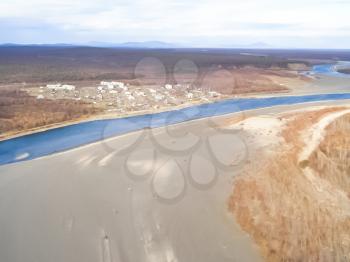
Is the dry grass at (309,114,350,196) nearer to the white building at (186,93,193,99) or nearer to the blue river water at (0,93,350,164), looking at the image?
the blue river water at (0,93,350,164)

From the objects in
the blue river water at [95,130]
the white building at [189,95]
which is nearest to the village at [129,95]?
the white building at [189,95]

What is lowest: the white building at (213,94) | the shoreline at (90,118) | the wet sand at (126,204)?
the white building at (213,94)

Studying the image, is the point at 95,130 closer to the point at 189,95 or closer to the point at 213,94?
the point at 189,95

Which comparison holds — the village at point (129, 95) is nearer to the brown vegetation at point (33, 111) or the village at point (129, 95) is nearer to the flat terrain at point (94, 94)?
the flat terrain at point (94, 94)

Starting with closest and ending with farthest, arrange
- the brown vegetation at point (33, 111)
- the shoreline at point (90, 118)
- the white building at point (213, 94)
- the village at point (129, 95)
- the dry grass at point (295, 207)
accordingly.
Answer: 1. the dry grass at point (295, 207)
2. the shoreline at point (90, 118)
3. the brown vegetation at point (33, 111)
4. the village at point (129, 95)
5. the white building at point (213, 94)

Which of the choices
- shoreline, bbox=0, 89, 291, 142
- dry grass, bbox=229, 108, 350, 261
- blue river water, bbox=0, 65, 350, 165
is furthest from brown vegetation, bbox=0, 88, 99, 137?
dry grass, bbox=229, 108, 350, 261

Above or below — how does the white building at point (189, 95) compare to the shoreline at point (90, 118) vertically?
below
